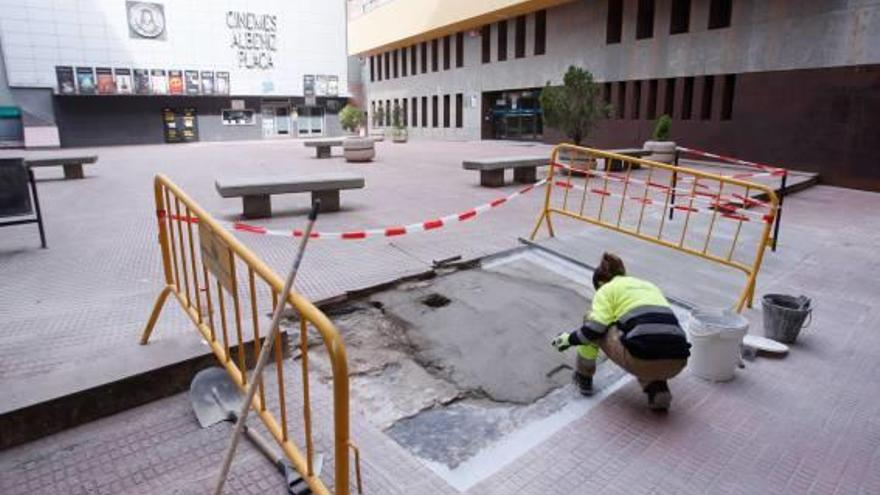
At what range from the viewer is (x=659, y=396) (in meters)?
3.50

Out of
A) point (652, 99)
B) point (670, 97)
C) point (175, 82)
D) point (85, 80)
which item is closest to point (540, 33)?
point (652, 99)

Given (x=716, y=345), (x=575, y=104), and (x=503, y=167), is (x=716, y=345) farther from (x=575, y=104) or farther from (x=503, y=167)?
(x=575, y=104)

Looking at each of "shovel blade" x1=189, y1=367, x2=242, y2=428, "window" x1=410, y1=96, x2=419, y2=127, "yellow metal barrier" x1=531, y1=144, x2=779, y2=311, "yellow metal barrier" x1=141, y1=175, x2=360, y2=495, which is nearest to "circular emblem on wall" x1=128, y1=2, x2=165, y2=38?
"window" x1=410, y1=96, x2=419, y2=127

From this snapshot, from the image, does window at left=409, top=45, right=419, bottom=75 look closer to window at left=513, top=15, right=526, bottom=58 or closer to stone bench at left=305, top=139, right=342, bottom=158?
window at left=513, top=15, right=526, bottom=58

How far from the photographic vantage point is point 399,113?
1437 inches

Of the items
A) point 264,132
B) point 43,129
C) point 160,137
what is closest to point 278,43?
point 264,132

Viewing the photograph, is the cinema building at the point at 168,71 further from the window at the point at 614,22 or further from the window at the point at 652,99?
the window at the point at 652,99

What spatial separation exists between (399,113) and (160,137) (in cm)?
1676

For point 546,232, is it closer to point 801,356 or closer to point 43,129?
point 801,356

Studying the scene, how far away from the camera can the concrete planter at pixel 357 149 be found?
19281 millimetres

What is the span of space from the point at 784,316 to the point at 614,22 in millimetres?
20633

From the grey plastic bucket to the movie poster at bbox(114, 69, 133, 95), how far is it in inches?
1578

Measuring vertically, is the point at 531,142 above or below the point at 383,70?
below

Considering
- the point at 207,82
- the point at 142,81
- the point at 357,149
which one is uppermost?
the point at 207,82
